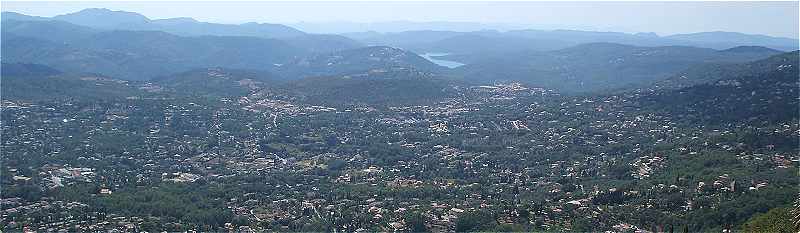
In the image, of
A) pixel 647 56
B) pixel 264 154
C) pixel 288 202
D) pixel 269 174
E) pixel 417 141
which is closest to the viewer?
pixel 288 202

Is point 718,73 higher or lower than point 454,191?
higher

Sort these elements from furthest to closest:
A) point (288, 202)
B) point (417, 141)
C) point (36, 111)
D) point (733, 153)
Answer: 1. point (36, 111)
2. point (417, 141)
3. point (733, 153)
4. point (288, 202)

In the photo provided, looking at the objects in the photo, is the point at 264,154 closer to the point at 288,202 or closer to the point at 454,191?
the point at 288,202

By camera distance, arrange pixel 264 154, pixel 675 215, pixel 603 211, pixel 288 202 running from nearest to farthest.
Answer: pixel 675 215, pixel 603 211, pixel 288 202, pixel 264 154

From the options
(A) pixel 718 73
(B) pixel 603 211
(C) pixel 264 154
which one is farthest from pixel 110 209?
(A) pixel 718 73

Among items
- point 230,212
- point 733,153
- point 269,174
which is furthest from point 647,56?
point 230,212

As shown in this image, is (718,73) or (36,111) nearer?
(36,111)

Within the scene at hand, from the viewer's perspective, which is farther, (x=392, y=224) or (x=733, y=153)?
(x=733, y=153)

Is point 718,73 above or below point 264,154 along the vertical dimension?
above

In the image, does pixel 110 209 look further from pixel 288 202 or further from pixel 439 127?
pixel 439 127
